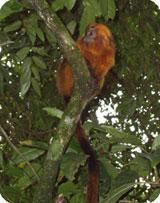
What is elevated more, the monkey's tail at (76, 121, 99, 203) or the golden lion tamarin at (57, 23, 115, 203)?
the golden lion tamarin at (57, 23, 115, 203)

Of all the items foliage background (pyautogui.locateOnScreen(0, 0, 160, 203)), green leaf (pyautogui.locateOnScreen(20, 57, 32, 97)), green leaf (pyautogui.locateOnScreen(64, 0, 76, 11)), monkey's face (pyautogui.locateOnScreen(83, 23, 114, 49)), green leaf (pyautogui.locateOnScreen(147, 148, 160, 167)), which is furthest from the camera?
foliage background (pyautogui.locateOnScreen(0, 0, 160, 203))

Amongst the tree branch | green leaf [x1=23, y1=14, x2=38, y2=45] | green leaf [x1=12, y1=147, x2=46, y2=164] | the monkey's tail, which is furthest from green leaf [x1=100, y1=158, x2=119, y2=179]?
green leaf [x1=23, y1=14, x2=38, y2=45]

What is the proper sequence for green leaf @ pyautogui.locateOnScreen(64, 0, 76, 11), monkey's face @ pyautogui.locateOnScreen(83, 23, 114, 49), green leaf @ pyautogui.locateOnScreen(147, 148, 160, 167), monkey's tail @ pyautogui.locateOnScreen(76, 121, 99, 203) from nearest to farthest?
green leaf @ pyautogui.locateOnScreen(147, 148, 160, 167), green leaf @ pyautogui.locateOnScreen(64, 0, 76, 11), monkey's tail @ pyautogui.locateOnScreen(76, 121, 99, 203), monkey's face @ pyautogui.locateOnScreen(83, 23, 114, 49)

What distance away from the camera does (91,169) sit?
1088mm

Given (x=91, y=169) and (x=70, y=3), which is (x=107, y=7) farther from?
(x=91, y=169)

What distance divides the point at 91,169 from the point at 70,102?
0.28 metres

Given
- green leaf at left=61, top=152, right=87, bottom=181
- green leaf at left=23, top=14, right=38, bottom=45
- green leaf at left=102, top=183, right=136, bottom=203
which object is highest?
green leaf at left=23, top=14, right=38, bottom=45

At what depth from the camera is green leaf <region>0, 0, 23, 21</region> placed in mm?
975

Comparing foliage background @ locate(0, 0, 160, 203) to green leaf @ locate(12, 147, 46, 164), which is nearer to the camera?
green leaf @ locate(12, 147, 46, 164)

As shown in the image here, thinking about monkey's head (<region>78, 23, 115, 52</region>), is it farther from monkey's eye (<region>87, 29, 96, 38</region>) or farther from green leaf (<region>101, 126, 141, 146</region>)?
green leaf (<region>101, 126, 141, 146</region>)

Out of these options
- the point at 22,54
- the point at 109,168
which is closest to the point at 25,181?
the point at 109,168

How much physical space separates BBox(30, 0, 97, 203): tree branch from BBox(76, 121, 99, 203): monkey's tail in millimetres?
178

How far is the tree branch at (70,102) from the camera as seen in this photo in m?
0.83

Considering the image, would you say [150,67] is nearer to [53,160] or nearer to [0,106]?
[0,106]
